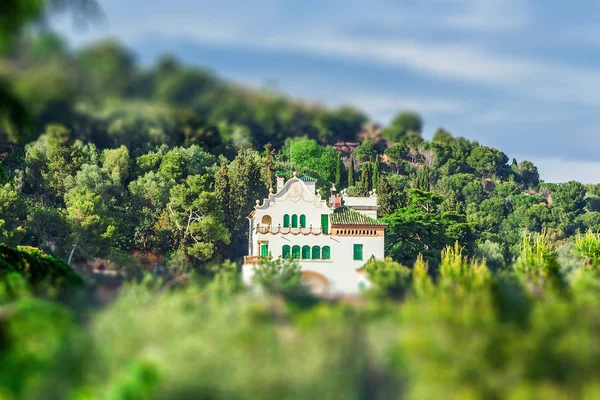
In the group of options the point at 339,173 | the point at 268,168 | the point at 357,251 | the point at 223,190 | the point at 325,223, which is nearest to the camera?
the point at 357,251

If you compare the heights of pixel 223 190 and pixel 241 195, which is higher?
pixel 223 190

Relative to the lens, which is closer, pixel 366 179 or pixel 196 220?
pixel 196 220

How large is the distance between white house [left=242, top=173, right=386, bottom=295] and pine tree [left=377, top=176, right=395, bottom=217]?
9.34m

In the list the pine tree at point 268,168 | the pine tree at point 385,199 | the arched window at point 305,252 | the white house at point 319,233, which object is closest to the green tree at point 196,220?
the pine tree at point 268,168

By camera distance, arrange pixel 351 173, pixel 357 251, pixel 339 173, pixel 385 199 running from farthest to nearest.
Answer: pixel 351 173
pixel 339 173
pixel 385 199
pixel 357 251

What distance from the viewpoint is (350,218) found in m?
44.5

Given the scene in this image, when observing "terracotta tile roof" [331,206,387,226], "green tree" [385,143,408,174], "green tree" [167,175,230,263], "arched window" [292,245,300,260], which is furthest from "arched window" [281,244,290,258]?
"green tree" [385,143,408,174]

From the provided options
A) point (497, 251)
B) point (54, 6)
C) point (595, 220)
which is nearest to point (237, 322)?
→ point (54, 6)

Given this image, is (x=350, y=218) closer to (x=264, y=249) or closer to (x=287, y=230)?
(x=287, y=230)

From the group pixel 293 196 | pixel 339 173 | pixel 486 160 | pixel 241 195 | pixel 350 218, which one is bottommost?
pixel 350 218

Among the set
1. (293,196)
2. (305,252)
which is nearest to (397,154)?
(293,196)

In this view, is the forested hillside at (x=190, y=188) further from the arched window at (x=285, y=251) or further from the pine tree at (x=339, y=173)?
the arched window at (x=285, y=251)

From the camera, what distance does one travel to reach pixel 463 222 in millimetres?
53531

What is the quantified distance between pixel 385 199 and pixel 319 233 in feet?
A: 43.8
